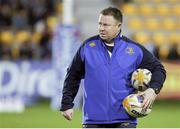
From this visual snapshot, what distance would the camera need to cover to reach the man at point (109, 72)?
780 cm

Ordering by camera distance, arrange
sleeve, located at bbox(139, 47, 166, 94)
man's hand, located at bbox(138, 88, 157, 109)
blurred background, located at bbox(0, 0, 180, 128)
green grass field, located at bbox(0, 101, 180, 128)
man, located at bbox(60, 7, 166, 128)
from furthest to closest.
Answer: blurred background, located at bbox(0, 0, 180, 128), green grass field, located at bbox(0, 101, 180, 128), sleeve, located at bbox(139, 47, 166, 94), man, located at bbox(60, 7, 166, 128), man's hand, located at bbox(138, 88, 157, 109)

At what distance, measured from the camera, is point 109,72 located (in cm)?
782

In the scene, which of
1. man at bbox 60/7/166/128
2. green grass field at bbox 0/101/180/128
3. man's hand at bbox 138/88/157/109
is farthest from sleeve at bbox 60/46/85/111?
green grass field at bbox 0/101/180/128

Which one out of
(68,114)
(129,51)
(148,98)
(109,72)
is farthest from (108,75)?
(68,114)

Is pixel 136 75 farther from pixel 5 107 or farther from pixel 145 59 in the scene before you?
pixel 5 107

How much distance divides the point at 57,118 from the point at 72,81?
9274 mm

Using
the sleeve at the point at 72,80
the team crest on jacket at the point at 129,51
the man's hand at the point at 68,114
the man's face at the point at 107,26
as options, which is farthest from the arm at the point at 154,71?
the man's hand at the point at 68,114

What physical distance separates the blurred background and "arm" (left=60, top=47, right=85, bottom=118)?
7.25 m

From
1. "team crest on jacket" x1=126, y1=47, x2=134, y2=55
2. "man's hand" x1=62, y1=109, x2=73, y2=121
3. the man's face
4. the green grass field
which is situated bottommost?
the green grass field

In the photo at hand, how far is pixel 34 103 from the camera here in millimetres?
20469

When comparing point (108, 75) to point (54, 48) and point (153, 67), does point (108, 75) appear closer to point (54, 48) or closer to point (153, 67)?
point (153, 67)

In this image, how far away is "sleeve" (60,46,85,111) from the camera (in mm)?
7973

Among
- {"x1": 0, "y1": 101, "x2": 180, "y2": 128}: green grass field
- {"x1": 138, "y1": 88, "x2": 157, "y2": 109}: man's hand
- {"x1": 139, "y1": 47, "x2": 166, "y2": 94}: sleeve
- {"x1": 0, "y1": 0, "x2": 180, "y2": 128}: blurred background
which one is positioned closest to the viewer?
{"x1": 138, "y1": 88, "x2": 157, "y2": 109}: man's hand

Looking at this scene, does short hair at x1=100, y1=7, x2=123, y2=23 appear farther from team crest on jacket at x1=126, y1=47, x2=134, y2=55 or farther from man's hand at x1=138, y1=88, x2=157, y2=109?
man's hand at x1=138, y1=88, x2=157, y2=109
